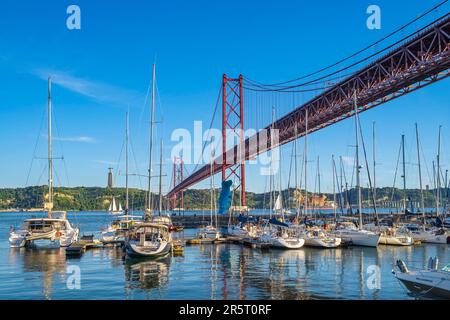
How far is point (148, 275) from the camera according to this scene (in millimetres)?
21234

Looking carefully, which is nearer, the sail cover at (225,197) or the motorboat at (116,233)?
the motorboat at (116,233)

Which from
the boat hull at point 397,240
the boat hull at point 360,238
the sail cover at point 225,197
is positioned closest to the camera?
the boat hull at point 360,238

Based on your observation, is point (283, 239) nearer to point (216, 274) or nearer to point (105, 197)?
point (216, 274)

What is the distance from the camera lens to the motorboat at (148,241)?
26.1 meters

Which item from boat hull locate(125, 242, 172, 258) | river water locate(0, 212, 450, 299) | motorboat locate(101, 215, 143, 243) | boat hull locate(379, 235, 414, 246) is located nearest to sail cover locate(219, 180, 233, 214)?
motorboat locate(101, 215, 143, 243)

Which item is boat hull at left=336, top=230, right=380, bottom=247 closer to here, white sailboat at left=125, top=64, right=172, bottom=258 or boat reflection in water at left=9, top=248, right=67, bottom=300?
white sailboat at left=125, top=64, right=172, bottom=258

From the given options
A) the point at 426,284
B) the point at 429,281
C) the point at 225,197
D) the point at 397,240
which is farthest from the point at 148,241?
the point at 225,197

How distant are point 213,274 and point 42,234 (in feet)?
64.4

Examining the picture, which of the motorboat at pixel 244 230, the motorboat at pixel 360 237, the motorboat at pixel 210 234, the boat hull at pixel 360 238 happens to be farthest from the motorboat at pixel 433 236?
the motorboat at pixel 210 234

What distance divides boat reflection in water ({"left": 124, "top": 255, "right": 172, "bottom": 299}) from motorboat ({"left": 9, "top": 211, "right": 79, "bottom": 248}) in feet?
40.6

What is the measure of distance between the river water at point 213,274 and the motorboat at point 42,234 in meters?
2.93

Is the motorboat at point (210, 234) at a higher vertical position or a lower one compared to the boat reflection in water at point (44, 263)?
higher

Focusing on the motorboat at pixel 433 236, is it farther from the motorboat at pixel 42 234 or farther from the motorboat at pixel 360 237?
the motorboat at pixel 42 234
